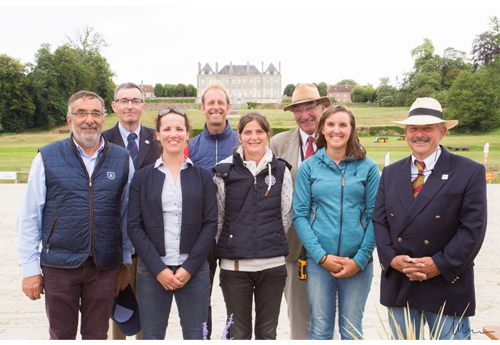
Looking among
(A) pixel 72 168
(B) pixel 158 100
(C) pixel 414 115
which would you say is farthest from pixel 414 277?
(B) pixel 158 100

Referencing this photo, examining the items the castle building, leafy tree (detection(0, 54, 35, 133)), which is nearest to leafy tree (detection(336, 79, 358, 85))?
the castle building

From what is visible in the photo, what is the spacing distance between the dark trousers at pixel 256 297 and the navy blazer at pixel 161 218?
0.32 meters

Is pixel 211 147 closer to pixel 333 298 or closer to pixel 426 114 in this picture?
pixel 333 298

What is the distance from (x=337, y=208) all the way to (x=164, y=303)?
1.45 m

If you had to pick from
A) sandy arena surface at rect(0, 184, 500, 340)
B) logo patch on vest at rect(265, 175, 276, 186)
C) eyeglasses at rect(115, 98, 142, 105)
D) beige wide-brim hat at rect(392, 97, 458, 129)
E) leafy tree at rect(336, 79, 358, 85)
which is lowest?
sandy arena surface at rect(0, 184, 500, 340)

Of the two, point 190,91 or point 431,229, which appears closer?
point 431,229

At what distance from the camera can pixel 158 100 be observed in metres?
85.0

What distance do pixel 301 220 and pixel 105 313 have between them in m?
1.61

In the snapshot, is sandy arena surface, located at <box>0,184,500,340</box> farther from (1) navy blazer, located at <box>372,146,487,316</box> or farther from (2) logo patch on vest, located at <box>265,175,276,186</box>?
(2) logo patch on vest, located at <box>265,175,276,186</box>

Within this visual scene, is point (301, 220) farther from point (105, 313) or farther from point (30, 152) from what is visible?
point (30, 152)

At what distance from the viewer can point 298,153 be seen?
163 inches

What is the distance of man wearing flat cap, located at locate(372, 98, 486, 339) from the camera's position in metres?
2.93

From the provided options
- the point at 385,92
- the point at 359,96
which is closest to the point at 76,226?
the point at 385,92

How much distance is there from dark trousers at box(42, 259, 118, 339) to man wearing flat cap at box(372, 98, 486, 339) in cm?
201
